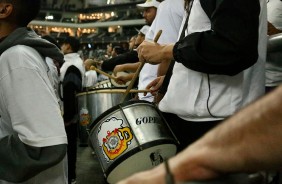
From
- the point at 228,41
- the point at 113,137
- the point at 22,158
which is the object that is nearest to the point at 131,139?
the point at 113,137

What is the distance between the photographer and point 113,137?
6.84 ft

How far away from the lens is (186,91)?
1.92 metres

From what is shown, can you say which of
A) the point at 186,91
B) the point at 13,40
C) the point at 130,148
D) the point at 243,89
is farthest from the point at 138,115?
the point at 13,40

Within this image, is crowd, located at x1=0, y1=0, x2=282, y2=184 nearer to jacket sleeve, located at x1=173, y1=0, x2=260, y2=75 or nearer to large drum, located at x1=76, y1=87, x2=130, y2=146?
jacket sleeve, located at x1=173, y1=0, x2=260, y2=75

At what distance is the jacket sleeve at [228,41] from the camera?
5.70 feet

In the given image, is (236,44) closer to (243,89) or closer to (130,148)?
(243,89)

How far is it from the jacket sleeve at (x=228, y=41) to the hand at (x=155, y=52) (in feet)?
0.76

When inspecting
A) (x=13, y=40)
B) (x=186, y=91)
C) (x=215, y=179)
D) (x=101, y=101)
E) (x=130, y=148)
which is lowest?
(x=101, y=101)

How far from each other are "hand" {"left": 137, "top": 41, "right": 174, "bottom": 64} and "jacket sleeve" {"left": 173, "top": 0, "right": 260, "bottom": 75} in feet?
0.76

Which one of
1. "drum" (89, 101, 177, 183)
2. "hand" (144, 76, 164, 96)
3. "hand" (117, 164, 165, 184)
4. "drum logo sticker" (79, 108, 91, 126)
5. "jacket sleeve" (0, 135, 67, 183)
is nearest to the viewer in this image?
"hand" (117, 164, 165, 184)

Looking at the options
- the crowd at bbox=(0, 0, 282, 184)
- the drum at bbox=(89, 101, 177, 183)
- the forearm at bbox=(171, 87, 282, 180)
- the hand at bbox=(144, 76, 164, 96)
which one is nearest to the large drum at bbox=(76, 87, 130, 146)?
the hand at bbox=(144, 76, 164, 96)

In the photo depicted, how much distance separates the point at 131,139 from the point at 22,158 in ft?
1.98

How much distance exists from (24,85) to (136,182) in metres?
1.14

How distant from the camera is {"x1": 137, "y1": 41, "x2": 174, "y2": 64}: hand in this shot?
6.71ft
